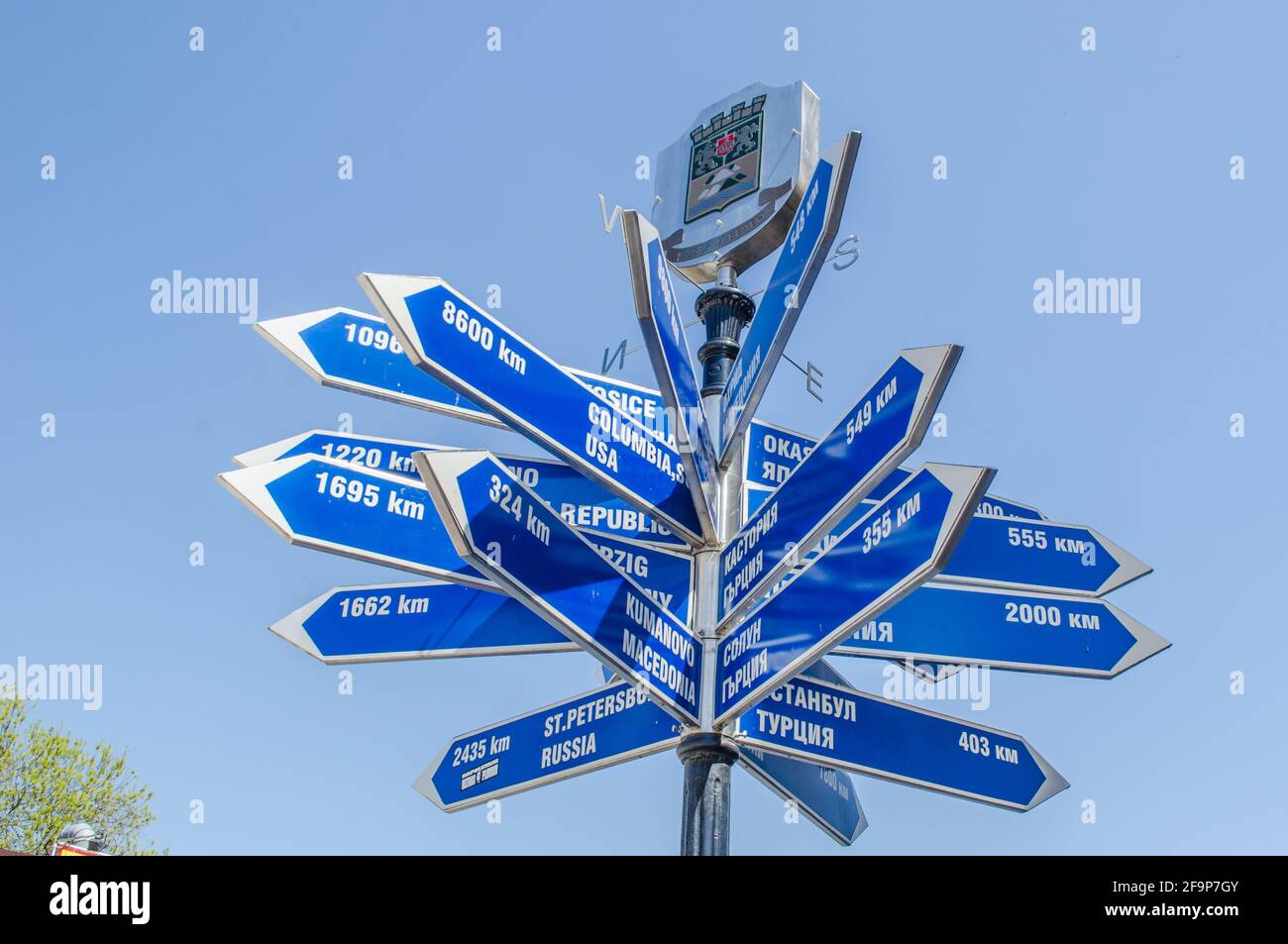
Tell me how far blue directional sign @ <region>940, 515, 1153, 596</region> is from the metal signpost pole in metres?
0.87

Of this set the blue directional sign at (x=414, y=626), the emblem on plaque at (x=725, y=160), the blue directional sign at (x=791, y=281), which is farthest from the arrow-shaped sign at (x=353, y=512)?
the emblem on plaque at (x=725, y=160)

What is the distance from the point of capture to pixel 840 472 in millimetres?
3666

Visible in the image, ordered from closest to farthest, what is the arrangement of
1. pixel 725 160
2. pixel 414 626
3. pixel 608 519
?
pixel 414 626, pixel 608 519, pixel 725 160

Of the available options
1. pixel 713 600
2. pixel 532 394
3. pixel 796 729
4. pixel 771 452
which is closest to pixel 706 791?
pixel 796 729

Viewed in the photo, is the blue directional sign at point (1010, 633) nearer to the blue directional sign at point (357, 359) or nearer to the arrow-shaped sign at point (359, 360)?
the arrow-shaped sign at point (359, 360)

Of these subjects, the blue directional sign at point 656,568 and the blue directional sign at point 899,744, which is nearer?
the blue directional sign at point 899,744

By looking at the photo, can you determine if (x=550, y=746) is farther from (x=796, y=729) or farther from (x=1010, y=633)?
(x=1010, y=633)

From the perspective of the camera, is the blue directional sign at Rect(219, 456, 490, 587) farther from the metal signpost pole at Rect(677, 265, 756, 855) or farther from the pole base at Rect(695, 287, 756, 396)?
the pole base at Rect(695, 287, 756, 396)

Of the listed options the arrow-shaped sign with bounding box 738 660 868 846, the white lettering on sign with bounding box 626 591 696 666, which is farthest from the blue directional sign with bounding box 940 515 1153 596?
the white lettering on sign with bounding box 626 591 696 666

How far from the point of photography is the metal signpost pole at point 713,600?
387 centimetres

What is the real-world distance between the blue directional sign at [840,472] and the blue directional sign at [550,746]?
444mm

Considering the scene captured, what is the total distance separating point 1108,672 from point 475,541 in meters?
2.33

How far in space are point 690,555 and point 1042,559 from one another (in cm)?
131

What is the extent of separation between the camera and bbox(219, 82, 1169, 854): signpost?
11.2ft
